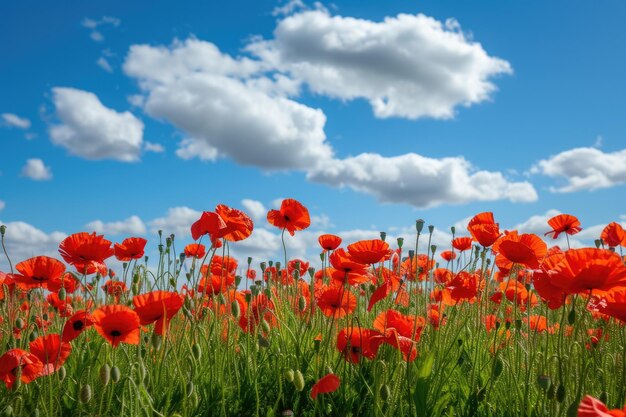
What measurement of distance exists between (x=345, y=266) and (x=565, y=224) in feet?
6.28

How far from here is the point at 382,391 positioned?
2268 millimetres

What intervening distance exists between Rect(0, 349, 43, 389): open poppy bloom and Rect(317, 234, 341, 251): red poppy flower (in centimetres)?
150

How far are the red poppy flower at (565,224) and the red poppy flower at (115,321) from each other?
295 cm

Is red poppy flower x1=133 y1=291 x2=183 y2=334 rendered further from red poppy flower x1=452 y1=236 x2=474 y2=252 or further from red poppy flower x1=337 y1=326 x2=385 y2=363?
red poppy flower x1=452 y1=236 x2=474 y2=252

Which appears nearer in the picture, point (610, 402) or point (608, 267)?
point (608, 267)

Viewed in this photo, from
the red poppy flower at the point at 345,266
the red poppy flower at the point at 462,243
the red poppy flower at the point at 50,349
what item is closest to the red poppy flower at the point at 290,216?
the red poppy flower at the point at 345,266

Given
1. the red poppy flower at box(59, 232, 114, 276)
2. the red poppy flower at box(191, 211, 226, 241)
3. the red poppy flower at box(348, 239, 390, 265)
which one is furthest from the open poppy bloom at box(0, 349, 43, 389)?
the red poppy flower at box(348, 239, 390, 265)

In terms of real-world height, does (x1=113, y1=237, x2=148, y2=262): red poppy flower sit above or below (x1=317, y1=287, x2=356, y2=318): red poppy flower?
above

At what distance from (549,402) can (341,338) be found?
0.99 metres

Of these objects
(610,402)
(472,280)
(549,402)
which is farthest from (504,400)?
(472,280)

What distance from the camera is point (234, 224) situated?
2756 mm

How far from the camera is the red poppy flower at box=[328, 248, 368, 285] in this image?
9.04ft

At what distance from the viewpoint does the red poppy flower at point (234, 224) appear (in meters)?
2.75

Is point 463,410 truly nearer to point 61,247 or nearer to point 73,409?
point 73,409
